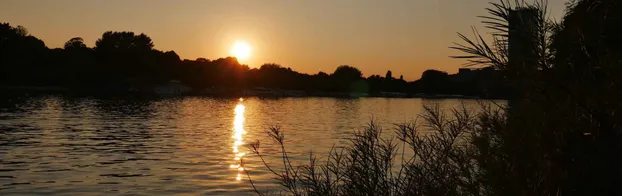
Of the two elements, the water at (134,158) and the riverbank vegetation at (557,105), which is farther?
the water at (134,158)

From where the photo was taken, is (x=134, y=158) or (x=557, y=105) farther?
(x=134, y=158)

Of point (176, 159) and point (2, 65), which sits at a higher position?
point (2, 65)

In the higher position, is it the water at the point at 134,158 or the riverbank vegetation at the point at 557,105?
the riverbank vegetation at the point at 557,105

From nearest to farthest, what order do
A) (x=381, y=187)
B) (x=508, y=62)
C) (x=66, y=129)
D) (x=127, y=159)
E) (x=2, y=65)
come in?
(x=508, y=62), (x=381, y=187), (x=127, y=159), (x=66, y=129), (x=2, y=65)

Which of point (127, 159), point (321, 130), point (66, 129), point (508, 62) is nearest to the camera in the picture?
point (508, 62)

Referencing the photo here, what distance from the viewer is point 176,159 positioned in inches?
1250

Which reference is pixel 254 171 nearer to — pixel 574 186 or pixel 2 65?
pixel 574 186

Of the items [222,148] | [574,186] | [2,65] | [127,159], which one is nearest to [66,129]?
[222,148]

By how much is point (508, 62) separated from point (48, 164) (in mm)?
26410

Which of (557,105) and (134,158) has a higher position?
(557,105)

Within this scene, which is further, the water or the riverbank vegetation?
the water

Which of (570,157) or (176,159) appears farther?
(176,159)

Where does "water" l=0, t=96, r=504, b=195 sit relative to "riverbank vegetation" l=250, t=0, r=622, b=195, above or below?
below

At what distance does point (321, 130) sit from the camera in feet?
188
